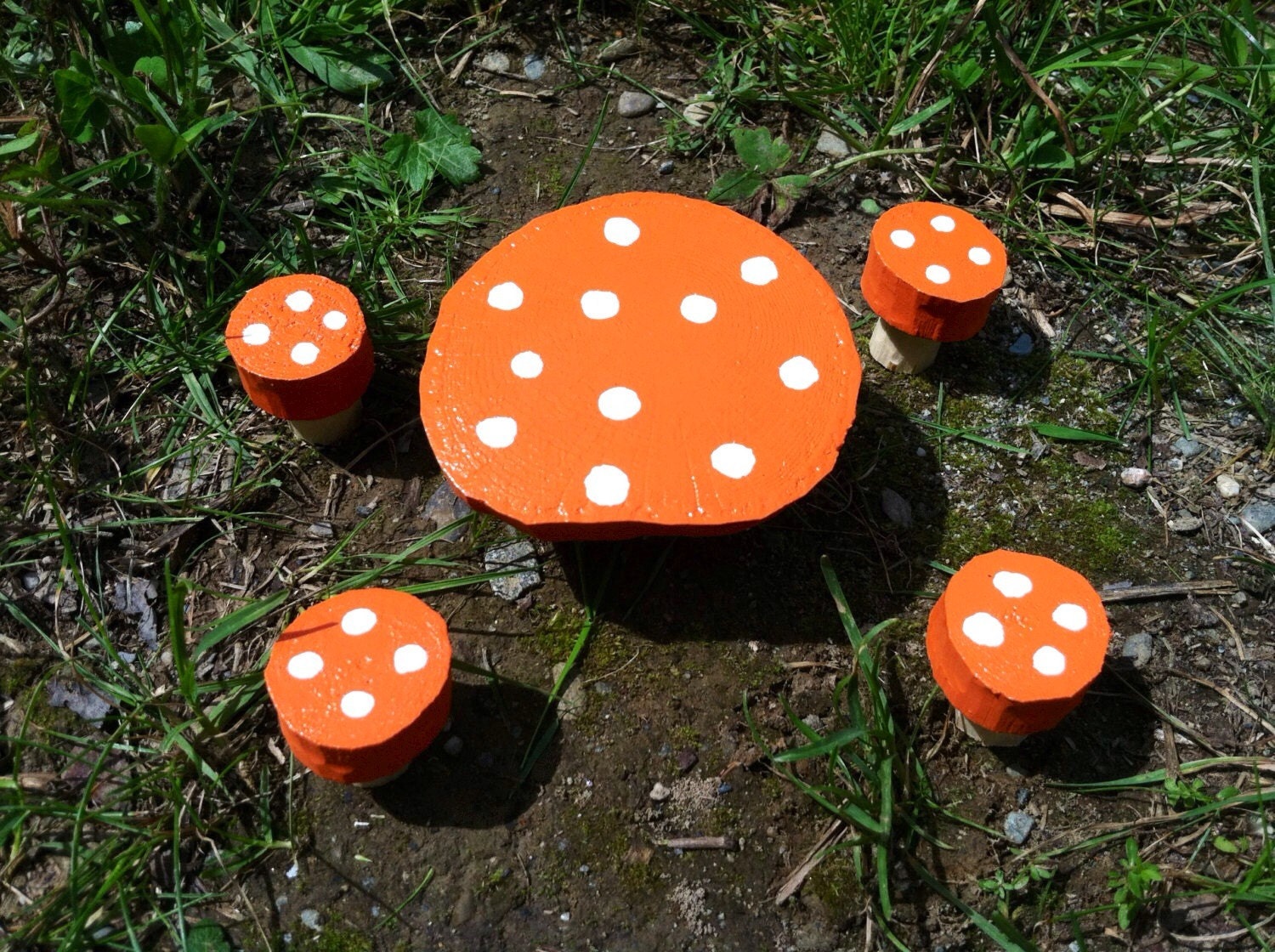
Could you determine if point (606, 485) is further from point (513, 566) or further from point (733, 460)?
point (513, 566)

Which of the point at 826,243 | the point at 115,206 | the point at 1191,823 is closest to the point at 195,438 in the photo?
the point at 115,206

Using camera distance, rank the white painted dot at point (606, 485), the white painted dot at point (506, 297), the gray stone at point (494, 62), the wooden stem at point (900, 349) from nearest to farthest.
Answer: the white painted dot at point (606, 485) < the white painted dot at point (506, 297) < the wooden stem at point (900, 349) < the gray stone at point (494, 62)

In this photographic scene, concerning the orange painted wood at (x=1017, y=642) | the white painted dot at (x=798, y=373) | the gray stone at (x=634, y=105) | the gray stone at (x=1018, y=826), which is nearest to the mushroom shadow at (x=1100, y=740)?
the gray stone at (x=1018, y=826)

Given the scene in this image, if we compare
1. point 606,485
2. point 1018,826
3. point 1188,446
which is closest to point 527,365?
point 606,485

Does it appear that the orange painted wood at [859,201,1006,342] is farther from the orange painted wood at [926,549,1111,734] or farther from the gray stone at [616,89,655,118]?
the gray stone at [616,89,655,118]

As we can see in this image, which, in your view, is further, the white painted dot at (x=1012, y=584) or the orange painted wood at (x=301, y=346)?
the orange painted wood at (x=301, y=346)

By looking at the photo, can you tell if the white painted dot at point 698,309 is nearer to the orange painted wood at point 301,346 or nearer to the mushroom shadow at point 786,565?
the mushroom shadow at point 786,565
